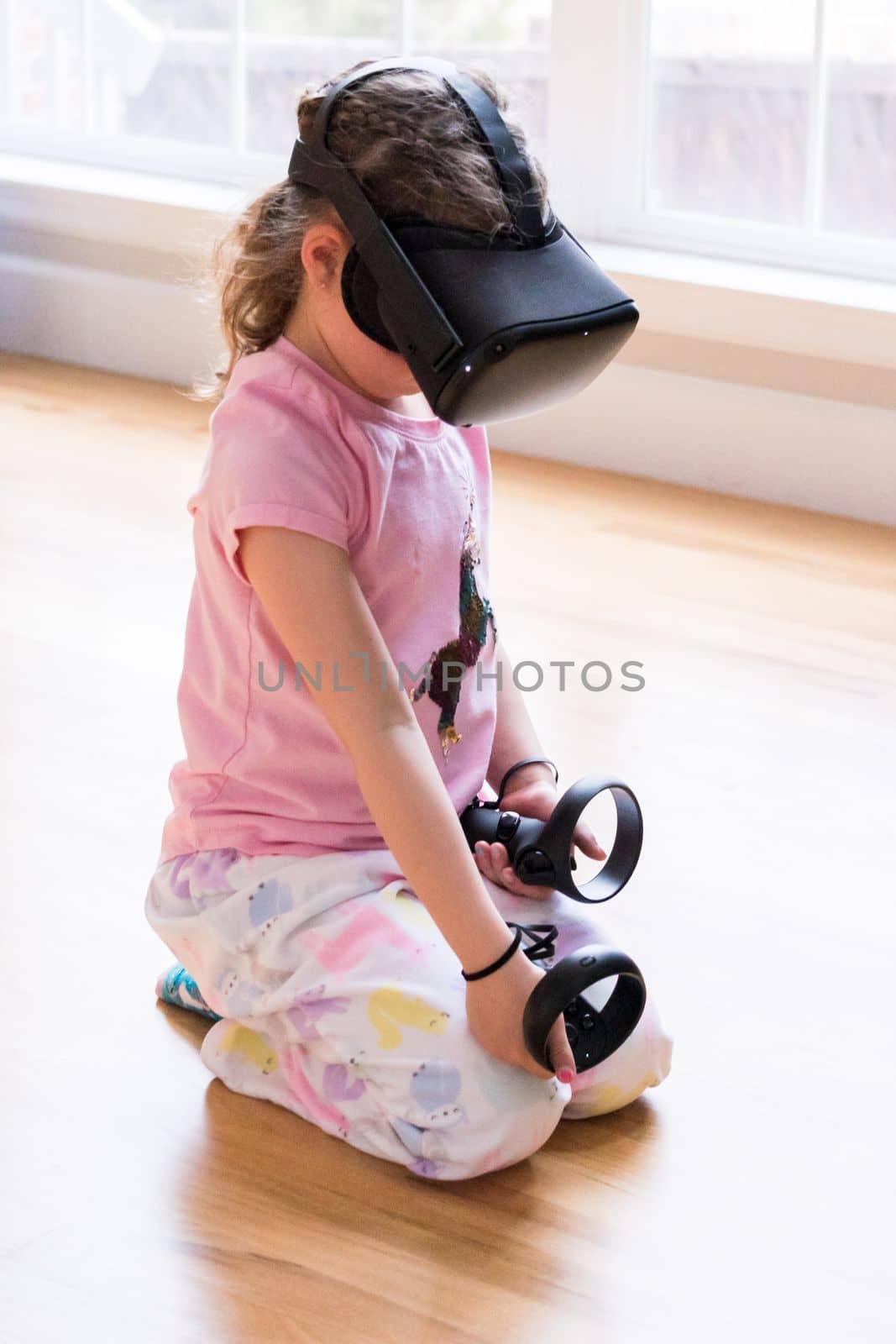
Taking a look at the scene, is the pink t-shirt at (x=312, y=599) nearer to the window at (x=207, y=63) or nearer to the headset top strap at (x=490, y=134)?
the headset top strap at (x=490, y=134)

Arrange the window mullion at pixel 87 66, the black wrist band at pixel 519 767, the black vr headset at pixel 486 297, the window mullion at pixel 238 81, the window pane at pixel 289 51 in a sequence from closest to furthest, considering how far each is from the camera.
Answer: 1. the black vr headset at pixel 486 297
2. the black wrist band at pixel 519 767
3. the window pane at pixel 289 51
4. the window mullion at pixel 238 81
5. the window mullion at pixel 87 66

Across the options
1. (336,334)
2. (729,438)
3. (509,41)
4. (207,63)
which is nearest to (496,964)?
(336,334)

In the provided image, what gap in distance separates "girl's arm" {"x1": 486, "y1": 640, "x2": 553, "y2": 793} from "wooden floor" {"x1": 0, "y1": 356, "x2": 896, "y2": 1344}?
0.53 ft

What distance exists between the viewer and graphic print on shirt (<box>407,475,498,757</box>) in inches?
46.8

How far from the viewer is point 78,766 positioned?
161cm

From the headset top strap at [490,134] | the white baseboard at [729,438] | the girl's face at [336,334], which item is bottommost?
the white baseboard at [729,438]

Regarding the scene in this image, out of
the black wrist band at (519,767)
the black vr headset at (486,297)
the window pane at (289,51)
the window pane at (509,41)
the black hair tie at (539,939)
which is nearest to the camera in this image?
the black vr headset at (486,297)

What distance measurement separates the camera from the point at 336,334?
1090 millimetres

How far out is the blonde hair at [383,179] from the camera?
3.21 ft

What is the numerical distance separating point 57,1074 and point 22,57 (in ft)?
9.14

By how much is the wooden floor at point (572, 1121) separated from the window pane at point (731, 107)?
699 millimetres

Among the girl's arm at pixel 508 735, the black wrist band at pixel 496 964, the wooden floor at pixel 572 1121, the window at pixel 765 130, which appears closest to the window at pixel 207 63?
the window at pixel 765 130

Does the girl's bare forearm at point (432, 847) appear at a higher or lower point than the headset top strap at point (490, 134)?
lower

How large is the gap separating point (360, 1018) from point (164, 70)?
2582 millimetres
